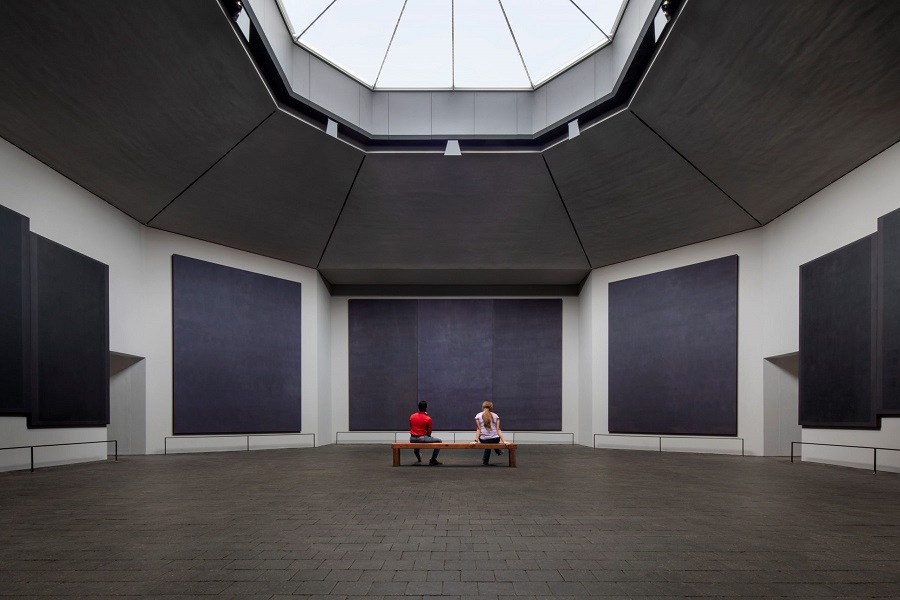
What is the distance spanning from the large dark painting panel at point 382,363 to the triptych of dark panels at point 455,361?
4 cm

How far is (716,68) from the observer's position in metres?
11.3

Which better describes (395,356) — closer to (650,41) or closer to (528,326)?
(528,326)

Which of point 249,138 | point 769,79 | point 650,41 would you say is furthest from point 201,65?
point 769,79

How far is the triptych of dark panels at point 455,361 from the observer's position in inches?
874

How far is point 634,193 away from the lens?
16.3 meters

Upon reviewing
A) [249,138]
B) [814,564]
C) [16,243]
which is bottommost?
[814,564]

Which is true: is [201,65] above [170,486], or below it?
above

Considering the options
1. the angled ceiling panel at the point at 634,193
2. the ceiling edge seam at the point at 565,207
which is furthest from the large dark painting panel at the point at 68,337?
the angled ceiling panel at the point at 634,193

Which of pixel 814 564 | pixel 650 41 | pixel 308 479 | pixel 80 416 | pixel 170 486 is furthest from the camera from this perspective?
pixel 80 416

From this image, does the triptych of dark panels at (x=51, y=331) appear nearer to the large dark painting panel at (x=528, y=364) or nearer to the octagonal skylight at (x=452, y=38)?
the octagonal skylight at (x=452, y=38)

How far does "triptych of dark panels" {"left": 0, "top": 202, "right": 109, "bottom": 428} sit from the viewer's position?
11.2 meters

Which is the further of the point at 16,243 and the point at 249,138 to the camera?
the point at 249,138

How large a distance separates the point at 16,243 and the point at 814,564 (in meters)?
13.7

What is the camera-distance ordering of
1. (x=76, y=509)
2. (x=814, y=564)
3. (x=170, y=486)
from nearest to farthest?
(x=814, y=564) → (x=76, y=509) → (x=170, y=486)
